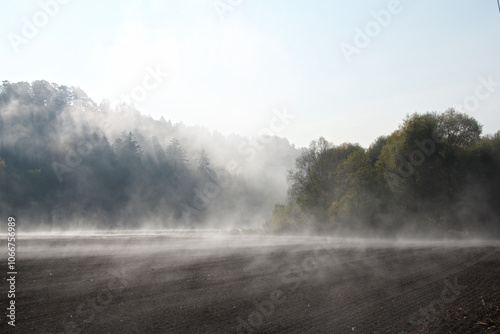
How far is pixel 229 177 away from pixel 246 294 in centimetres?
9949

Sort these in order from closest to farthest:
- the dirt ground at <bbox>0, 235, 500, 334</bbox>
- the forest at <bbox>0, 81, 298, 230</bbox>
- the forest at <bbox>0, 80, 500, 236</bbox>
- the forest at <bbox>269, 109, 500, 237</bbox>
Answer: the dirt ground at <bbox>0, 235, 500, 334</bbox> → the forest at <bbox>269, 109, 500, 237</bbox> → the forest at <bbox>0, 80, 500, 236</bbox> → the forest at <bbox>0, 81, 298, 230</bbox>

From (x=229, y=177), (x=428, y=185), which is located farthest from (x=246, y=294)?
(x=229, y=177)

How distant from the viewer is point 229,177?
108 meters

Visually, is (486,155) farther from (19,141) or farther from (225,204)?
(19,141)

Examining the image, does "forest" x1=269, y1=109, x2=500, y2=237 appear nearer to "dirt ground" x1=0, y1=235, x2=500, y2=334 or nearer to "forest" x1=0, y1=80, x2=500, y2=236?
"forest" x1=0, y1=80, x2=500, y2=236

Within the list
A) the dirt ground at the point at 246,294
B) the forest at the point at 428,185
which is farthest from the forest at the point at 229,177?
the dirt ground at the point at 246,294

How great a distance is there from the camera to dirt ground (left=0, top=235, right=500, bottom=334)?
6746mm

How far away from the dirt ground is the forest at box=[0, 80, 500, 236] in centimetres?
1862

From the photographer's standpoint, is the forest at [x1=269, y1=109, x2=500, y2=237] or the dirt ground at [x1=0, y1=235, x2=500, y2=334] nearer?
the dirt ground at [x1=0, y1=235, x2=500, y2=334]

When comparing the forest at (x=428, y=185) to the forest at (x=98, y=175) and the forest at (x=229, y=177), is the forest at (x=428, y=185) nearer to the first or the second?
the forest at (x=229, y=177)

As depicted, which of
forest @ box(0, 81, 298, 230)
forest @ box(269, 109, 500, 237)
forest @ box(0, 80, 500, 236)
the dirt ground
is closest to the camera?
the dirt ground

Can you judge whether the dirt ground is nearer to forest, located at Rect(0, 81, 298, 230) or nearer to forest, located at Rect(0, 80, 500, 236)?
forest, located at Rect(0, 80, 500, 236)

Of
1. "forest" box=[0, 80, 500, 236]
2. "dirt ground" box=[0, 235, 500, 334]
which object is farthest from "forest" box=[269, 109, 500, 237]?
"dirt ground" box=[0, 235, 500, 334]

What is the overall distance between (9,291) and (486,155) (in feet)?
116
